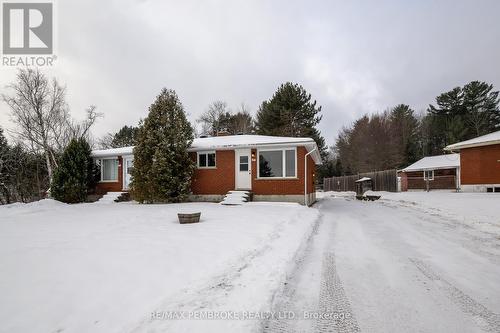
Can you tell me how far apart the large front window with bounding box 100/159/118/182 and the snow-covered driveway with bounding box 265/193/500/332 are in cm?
1527

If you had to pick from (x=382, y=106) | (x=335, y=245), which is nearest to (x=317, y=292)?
(x=335, y=245)

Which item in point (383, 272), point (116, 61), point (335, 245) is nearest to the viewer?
point (383, 272)

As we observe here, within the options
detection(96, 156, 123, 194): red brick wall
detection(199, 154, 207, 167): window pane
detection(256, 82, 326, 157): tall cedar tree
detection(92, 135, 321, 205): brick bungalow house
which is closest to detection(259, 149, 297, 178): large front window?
detection(92, 135, 321, 205): brick bungalow house

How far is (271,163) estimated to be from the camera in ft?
47.1

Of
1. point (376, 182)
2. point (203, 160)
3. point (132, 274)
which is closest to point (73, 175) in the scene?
point (203, 160)

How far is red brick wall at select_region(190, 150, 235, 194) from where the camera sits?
592 inches

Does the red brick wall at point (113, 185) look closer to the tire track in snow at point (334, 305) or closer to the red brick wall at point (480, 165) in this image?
the tire track in snow at point (334, 305)

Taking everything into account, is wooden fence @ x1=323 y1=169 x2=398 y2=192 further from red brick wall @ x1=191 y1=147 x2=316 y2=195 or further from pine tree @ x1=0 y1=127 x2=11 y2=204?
pine tree @ x1=0 y1=127 x2=11 y2=204

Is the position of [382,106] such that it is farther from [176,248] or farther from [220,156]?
[176,248]

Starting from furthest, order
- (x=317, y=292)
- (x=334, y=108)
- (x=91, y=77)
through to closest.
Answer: (x=334, y=108) → (x=91, y=77) → (x=317, y=292)

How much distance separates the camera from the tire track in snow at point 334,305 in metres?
2.78

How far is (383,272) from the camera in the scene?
4.41 m

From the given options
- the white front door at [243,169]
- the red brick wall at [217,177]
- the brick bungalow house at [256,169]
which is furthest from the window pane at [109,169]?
the white front door at [243,169]

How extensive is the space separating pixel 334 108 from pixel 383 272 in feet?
135
